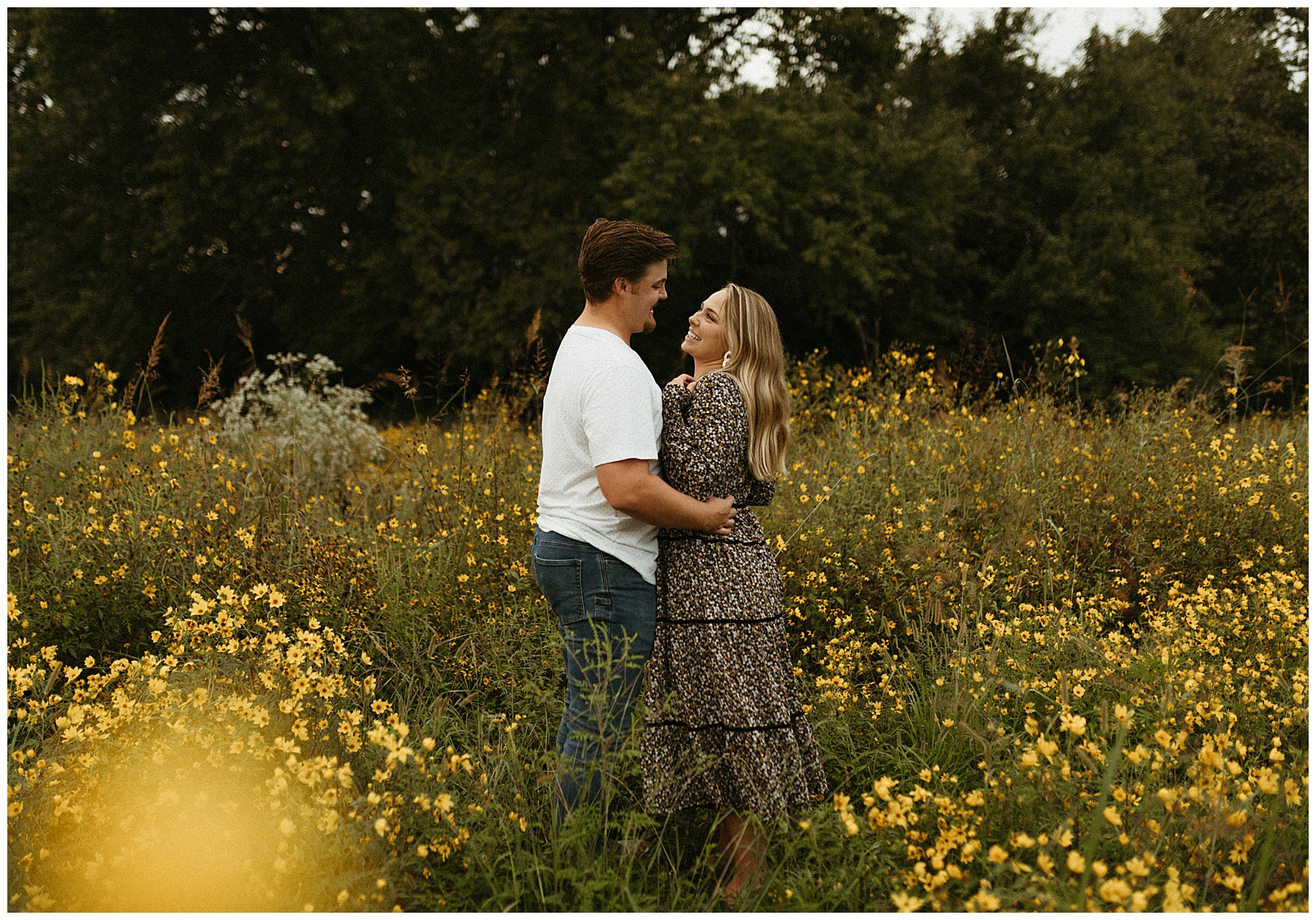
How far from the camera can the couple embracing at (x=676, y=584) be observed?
220 cm

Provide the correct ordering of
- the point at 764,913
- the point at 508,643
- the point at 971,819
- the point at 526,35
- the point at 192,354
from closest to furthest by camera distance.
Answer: the point at 764,913, the point at 971,819, the point at 508,643, the point at 526,35, the point at 192,354

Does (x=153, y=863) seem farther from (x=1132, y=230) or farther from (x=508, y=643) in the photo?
(x=1132, y=230)

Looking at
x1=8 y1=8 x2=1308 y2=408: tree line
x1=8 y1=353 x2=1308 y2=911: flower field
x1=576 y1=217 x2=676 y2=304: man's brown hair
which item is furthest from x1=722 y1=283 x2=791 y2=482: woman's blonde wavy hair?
x1=8 y1=8 x2=1308 y2=408: tree line

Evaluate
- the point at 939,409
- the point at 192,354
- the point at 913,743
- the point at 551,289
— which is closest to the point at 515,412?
the point at 939,409

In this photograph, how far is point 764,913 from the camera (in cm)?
191

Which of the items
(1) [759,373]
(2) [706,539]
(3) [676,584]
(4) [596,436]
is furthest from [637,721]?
(1) [759,373]

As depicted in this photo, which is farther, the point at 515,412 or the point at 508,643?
the point at 515,412

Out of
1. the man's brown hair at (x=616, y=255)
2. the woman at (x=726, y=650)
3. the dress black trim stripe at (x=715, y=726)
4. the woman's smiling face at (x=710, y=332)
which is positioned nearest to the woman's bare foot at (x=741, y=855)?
the woman at (x=726, y=650)

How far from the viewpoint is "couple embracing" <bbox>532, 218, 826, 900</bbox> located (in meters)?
2.20

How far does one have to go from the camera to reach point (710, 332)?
2.44m

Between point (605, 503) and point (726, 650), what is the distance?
0.52 metres

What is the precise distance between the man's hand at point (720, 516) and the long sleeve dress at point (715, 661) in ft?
0.10

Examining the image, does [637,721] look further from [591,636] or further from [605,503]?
[605,503]

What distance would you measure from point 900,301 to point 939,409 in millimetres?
8947
